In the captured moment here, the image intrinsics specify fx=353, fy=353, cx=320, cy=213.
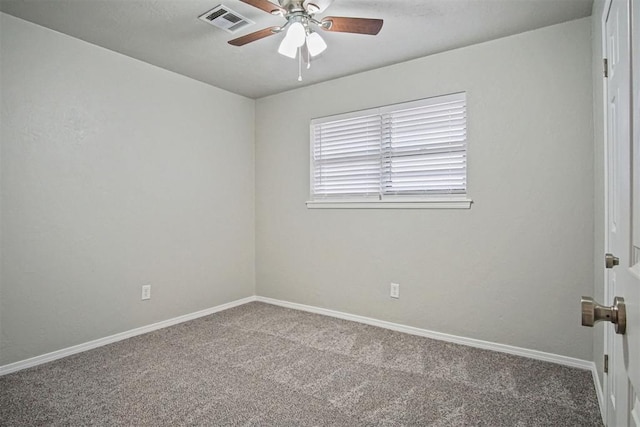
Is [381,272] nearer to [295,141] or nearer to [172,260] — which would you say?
[295,141]

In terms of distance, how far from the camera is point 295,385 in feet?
7.32

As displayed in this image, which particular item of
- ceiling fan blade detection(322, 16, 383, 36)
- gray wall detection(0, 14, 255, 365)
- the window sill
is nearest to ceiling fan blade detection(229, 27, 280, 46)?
ceiling fan blade detection(322, 16, 383, 36)

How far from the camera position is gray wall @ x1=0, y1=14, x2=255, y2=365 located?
2.47 metres

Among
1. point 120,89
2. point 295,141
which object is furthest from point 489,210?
point 120,89

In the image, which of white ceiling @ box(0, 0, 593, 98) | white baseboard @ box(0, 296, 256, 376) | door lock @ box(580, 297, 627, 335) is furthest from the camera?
white baseboard @ box(0, 296, 256, 376)

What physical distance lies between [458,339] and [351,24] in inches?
99.4

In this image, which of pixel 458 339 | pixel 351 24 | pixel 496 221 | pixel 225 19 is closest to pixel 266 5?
pixel 351 24

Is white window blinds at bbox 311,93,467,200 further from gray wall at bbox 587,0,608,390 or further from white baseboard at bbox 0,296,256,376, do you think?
white baseboard at bbox 0,296,256,376

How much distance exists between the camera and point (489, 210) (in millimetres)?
2814

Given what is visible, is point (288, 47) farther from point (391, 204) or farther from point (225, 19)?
point (391, 204)

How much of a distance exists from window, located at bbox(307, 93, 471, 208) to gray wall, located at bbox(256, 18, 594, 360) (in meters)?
0.10

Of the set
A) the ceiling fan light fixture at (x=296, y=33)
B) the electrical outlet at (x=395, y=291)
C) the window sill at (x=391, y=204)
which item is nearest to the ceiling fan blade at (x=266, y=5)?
the ceiling fan light fixture at (x=296, y=33)

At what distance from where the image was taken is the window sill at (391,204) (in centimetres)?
295

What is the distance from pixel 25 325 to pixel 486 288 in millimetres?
3444
